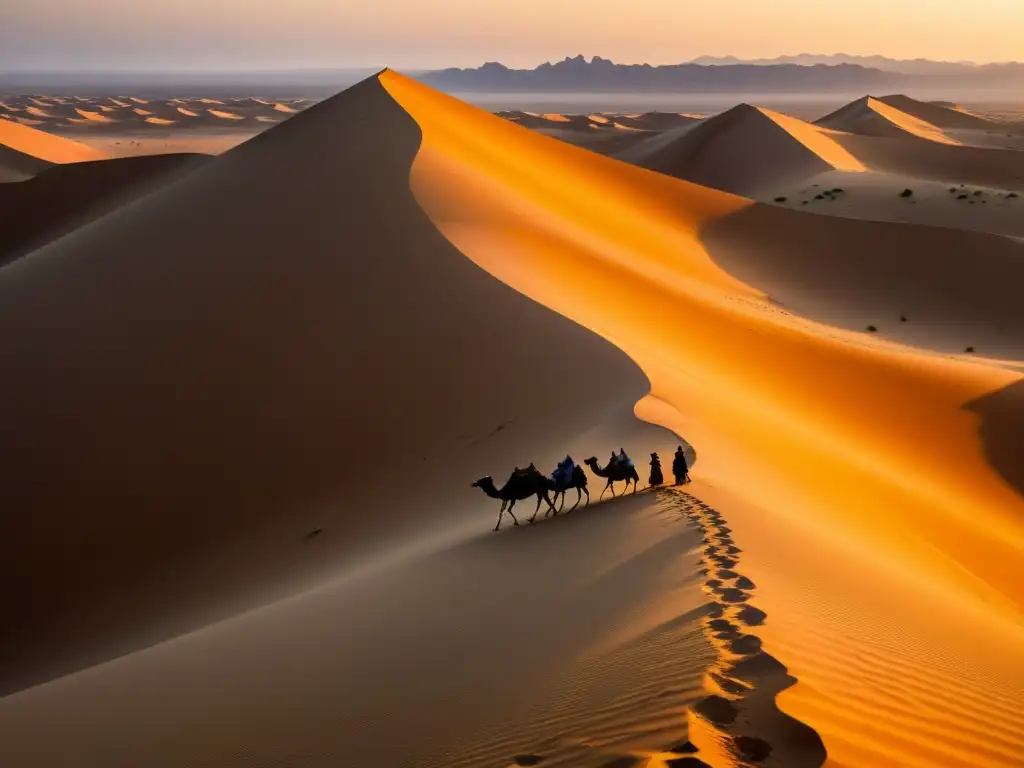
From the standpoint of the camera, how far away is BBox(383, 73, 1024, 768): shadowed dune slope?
521cm

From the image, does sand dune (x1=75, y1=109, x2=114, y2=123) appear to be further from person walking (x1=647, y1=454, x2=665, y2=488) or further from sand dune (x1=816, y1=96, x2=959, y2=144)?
person walking (x1=647, y1=454, x2=665, y2=488)

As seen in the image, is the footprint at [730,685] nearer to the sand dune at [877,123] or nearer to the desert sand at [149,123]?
the sand dune at [877,123]

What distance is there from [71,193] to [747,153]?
40.5m

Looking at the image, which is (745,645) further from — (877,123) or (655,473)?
(877,123)

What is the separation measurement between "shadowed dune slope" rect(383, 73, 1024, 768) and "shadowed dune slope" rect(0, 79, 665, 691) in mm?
1458

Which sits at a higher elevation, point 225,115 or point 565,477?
point 565,477

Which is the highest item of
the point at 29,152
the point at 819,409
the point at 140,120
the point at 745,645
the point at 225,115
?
the point at 745,645

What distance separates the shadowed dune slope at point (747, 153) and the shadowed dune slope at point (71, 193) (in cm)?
3177

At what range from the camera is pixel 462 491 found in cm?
1026

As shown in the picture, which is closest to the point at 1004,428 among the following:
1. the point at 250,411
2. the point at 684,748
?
the point at 250,411

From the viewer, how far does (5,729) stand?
20.2 ft

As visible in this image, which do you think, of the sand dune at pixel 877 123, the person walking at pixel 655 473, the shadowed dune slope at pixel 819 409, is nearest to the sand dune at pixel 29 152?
the shadowed dune slope at pixel 819 409

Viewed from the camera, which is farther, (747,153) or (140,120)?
(140,120)

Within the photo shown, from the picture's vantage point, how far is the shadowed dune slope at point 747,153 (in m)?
55.2
